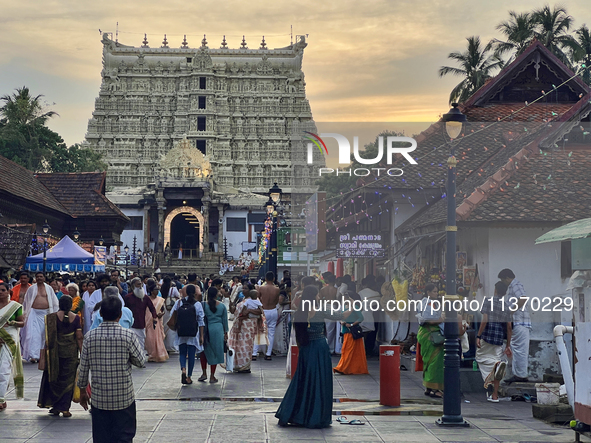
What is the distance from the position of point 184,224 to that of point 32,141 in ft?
75.6

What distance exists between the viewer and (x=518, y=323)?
12180 mm

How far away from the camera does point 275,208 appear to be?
26875mm

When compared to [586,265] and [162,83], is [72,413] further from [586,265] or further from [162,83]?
[162,83]

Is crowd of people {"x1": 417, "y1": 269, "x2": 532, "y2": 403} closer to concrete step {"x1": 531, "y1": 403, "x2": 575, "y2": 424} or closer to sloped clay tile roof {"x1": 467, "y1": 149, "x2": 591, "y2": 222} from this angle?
concrete step {"x1": 531, "y1": 403, "x2": 575, "y2": 424}

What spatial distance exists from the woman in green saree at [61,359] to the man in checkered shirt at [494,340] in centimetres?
581

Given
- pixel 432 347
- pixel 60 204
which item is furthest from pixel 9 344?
pixel 60 204

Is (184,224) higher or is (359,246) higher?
(184,224)

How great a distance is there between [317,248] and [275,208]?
8841 mm

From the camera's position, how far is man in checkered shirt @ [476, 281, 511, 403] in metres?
11.9

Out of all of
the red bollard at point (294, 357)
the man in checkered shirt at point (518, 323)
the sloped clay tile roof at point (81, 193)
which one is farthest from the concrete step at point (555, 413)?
the sloped clay tile roof at point (81, 193)

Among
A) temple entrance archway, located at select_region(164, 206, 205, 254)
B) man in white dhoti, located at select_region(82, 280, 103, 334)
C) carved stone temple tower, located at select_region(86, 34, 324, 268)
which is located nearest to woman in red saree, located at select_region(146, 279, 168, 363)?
man in white dhoti, located at select_region(82, 280, 103, 334)

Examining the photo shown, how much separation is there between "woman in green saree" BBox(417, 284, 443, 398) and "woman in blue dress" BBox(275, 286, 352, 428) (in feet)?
8.94

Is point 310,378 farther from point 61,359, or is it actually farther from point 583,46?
point 583,46

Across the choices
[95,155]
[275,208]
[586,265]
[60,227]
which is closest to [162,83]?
[95,155]
